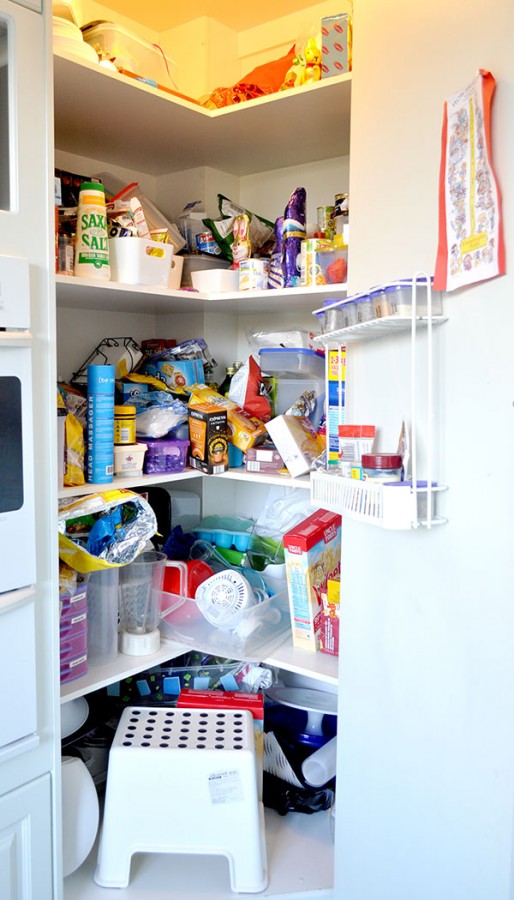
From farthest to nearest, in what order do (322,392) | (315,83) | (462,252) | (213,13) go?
(213,13) → (322,392) → (315,83) → (462,252)

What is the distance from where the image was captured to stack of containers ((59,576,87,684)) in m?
1.45

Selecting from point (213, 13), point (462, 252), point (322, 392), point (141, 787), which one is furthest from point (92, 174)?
point (141, 787)

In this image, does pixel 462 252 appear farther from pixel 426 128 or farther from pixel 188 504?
pixel 188 504

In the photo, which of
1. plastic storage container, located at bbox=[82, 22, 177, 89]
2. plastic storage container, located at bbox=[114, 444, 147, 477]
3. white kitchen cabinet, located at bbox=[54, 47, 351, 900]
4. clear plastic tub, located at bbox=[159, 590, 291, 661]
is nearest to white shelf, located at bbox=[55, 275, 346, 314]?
white kitchen cabinet, located at bbox=[54, 47, 351, 900]

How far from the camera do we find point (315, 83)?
139 cm

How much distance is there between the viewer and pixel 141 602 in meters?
1.70

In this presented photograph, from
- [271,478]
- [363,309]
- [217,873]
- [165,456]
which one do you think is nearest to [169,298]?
[165,456]

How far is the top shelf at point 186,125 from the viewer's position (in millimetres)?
1400

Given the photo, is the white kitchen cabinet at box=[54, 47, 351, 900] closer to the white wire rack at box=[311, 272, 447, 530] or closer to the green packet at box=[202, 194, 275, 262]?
the green packet at box=[202, 194, 275, 262]

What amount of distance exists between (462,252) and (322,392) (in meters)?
0.76

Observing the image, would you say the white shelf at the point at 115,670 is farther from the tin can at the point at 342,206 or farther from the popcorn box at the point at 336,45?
the popcorn box at the point at 336,45

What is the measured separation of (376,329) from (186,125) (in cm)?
81

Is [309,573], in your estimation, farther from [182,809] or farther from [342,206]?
[342,206]

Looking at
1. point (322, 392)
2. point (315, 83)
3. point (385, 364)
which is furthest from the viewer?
point (322, 392)
